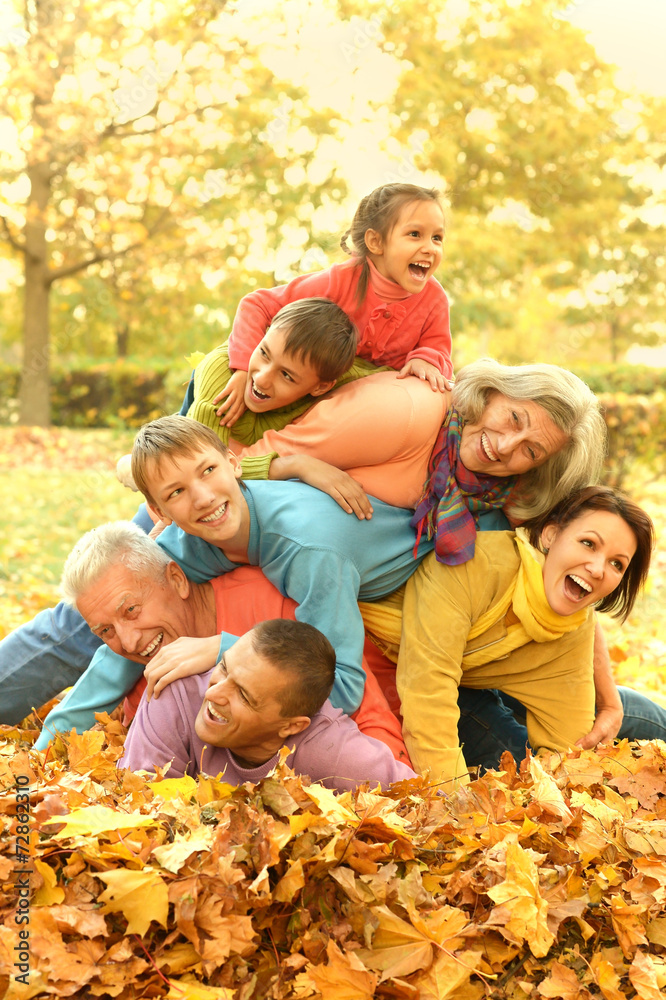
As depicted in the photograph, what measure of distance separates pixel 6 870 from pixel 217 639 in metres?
0.99

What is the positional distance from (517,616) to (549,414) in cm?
71

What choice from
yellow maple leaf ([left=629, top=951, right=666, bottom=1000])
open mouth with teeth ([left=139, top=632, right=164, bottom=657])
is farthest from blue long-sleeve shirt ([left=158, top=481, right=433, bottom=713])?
yellow maple leaf ([left=629, top=951, right=666, bottom=1000])

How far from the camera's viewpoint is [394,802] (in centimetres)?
239

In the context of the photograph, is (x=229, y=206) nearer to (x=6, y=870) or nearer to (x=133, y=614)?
(x=133, y=614)

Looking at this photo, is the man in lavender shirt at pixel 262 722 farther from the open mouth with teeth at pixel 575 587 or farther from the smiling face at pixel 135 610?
the open mouth with teeth at pixel 575 587

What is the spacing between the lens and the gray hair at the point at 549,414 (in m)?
3.10

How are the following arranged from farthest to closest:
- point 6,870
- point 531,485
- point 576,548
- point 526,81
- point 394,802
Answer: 1. point 526,81
2. point 531,485
3. point 576,548
4. point 394,802
5. point 6,870

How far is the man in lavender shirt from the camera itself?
102 inches

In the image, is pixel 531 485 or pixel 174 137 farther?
pixel 174 137

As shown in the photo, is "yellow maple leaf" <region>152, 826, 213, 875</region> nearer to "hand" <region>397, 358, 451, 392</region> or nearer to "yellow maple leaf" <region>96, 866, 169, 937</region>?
"yellow maple leaf" <region>96, 866, 169, 937</region>

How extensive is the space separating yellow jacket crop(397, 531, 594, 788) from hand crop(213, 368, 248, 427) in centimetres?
91

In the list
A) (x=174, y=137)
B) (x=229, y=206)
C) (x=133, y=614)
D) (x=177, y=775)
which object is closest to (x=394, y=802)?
(x=177, y=775)

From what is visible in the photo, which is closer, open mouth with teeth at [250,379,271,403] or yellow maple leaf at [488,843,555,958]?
yellow maple leaf at [488,843,555,958]

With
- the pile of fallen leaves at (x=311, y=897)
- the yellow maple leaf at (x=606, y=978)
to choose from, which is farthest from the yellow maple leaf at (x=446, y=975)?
the yellow maple leaf at (x=606, y=978)
